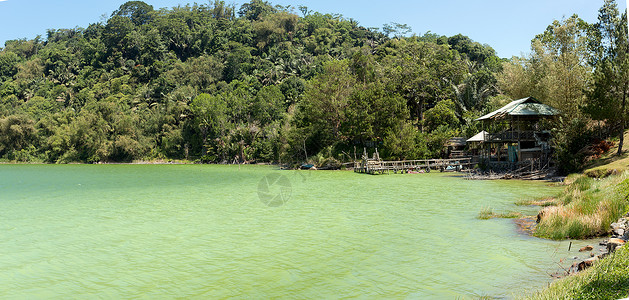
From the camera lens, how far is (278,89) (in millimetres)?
71250

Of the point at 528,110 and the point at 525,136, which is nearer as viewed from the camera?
the point at 528,110

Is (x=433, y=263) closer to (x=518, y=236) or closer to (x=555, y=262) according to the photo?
(x=555, y=262)

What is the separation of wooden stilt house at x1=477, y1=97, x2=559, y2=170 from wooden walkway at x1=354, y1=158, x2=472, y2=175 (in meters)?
5.17

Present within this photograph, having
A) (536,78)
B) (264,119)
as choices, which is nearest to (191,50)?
(264,119)

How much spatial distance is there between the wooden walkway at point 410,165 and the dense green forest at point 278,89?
1.42 meters

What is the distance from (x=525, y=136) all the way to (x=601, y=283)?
1125 inches

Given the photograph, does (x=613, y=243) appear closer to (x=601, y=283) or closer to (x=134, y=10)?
(x=601, y=283)

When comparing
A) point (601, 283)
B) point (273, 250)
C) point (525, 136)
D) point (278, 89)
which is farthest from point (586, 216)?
point (278, 89)

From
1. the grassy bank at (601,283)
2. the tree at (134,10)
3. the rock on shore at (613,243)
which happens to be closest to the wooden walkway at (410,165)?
the rock on shore at (613,243)

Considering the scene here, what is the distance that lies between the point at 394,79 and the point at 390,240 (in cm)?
4108

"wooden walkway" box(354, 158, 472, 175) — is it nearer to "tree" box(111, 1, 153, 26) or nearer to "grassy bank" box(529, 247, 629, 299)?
"grassy bank" box(529, 247, 629, 299)

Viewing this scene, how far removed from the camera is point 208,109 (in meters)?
68.2

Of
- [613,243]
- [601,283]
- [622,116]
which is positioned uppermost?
[622,116]

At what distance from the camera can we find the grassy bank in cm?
551
